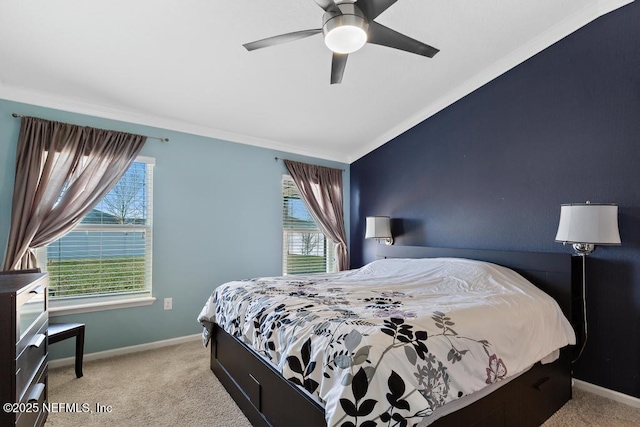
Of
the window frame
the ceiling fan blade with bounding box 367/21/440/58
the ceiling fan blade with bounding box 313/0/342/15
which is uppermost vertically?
the ceiling fan blade with bounding box 313/0/342/15

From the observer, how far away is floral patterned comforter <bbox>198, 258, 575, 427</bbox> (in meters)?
1.07

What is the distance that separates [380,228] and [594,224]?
2.17 meters

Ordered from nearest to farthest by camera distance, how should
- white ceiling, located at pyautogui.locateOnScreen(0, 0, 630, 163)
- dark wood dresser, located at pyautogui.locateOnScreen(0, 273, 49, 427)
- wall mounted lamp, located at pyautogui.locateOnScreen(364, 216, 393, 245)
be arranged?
dark wood dresser, located at pyautogui.locateOnScreen(0, 273, 49, 427) < white ceiling, located at pyautogui.locateOnScreen(0, 0, 630, 163) < wall mounted lamp, located at pyautogui.locateOnScreen(364, 216, 393, 245)

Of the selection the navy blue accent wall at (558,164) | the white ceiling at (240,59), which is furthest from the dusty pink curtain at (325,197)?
the navy blue accent wall at (558,164)

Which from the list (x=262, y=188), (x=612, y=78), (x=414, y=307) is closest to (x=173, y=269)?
(x=262, y=188)

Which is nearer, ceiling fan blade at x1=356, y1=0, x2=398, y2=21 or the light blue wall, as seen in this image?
ceiling fan blade at x1=356, y1=0, x2=398, y2=21

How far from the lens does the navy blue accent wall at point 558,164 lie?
6.89 ft

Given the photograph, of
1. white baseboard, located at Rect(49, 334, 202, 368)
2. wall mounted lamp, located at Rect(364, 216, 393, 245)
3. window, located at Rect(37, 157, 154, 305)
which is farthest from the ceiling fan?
white baseboard, located at Rect(49, 334, 202, 368)

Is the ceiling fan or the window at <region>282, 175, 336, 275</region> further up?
the ceiling fan

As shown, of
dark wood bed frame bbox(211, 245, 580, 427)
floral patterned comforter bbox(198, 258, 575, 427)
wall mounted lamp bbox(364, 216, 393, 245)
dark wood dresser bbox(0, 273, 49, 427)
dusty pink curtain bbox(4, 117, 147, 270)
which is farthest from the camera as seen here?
wall mounted lamp bbox(364, 216, 393, 245)

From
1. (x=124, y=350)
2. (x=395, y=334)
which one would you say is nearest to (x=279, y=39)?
(x=395, y=334)

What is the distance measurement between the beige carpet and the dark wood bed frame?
3.8 inches

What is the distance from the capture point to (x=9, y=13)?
1828 mm

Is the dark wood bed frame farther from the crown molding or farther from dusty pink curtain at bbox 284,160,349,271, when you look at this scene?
the crown molding
